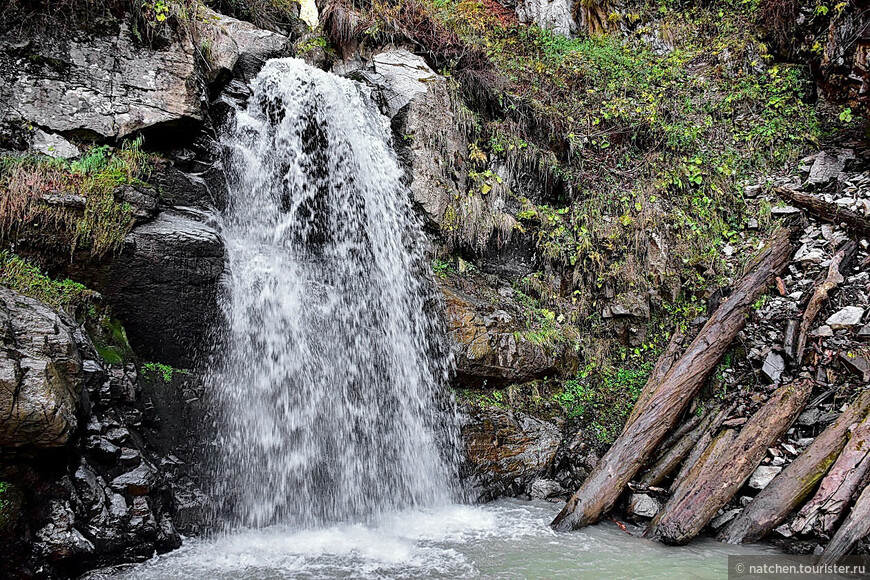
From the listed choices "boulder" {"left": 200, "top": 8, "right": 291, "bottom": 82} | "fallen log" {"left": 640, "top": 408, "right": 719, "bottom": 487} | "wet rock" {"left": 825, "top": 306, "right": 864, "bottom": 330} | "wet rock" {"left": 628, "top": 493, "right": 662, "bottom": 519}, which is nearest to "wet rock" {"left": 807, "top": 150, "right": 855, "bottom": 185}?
"wet rock" {"left": 825, "top": 306, "right": 864, "bottom": 330}

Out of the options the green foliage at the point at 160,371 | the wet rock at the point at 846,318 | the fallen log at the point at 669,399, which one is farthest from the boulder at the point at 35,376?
the wet rock at the point at 846,318

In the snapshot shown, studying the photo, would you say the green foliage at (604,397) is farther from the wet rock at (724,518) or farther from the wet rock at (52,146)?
the wet rock at (52,146)

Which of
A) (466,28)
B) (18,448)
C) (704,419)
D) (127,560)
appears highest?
(466,28)

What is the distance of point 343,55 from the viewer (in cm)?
884

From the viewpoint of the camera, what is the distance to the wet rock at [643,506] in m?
4.74

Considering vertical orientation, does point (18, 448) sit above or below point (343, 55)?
below

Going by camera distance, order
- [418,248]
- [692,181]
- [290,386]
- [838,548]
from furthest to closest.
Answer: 1. [692,181]
2. [418,248]
3. [290,386]
4. [838,548]

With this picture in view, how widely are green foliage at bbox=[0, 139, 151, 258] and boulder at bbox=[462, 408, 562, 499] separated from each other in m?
4.36

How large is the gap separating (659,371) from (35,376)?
6.33 m

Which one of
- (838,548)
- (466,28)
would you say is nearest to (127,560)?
(838,548)

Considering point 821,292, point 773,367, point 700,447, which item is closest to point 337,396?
point 700,447

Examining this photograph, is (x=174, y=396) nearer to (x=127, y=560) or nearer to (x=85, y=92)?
(x=127, y=560)

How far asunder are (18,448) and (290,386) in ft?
7.92

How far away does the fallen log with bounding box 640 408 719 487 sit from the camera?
5.06 m
